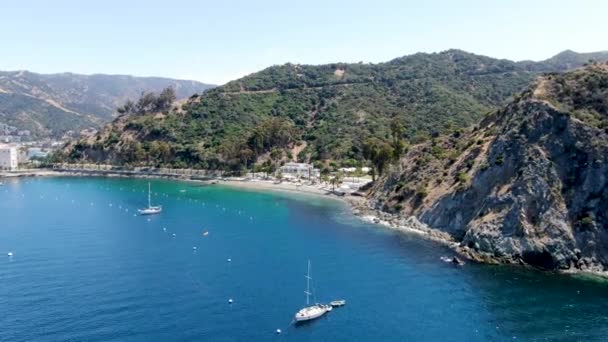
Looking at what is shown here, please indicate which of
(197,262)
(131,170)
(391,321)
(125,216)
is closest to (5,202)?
(125,216)

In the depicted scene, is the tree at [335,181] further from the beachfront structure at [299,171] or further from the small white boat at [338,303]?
the small white boat at [338,303]

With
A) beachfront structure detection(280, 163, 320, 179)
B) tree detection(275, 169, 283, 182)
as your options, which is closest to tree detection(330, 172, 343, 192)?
beachfront structure detection(280, 163, 320, 179)

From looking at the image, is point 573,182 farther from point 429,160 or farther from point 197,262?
point 197,262

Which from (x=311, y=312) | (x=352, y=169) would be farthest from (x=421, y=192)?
(x=352, y=169)

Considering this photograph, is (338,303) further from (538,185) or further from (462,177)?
(462,177)

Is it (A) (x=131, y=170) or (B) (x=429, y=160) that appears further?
(A) (x=131, y=170)
